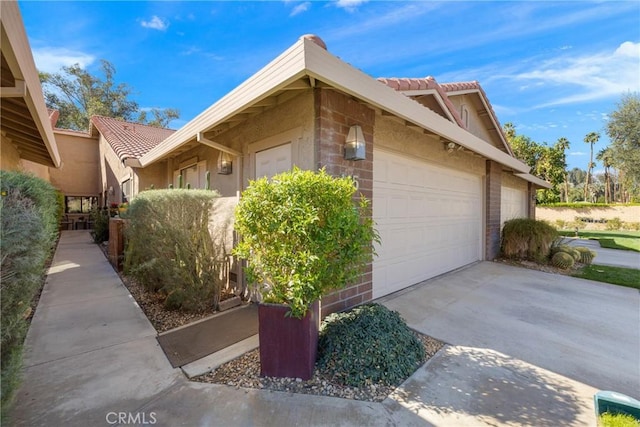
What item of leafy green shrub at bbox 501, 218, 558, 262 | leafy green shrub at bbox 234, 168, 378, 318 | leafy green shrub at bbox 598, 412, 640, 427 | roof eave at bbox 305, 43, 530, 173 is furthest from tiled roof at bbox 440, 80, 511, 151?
leafy green shrub at bbox 598, 412, 640, 427

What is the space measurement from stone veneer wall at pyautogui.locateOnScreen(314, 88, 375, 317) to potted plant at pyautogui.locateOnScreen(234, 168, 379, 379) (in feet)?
3.17

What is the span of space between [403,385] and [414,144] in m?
4.60

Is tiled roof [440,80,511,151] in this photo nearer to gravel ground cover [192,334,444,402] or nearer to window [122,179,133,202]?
gravel ground cover [192,334,444,402]

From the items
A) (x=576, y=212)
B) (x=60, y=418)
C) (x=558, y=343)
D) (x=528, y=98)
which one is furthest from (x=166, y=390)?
(x=576, y=212)

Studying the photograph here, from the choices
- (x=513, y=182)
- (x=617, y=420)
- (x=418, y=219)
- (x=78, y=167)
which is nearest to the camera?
(x=617, y=420)

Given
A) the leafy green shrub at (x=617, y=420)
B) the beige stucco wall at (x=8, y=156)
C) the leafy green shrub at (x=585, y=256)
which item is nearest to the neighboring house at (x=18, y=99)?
the beige stucco wall at (x=8, y=156)

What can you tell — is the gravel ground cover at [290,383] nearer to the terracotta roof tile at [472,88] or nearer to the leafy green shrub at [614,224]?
the terracotta roof tile at [472,88]

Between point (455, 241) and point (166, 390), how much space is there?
7.36m

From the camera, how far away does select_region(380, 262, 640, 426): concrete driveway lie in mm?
2502

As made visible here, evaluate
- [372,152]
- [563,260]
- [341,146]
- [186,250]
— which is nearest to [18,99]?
[186,250]

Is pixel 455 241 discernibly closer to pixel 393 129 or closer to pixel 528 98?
pixel 393 129

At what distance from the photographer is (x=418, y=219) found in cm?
617

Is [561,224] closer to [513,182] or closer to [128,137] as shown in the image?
[513,182]

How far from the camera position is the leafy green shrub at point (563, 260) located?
8.16 m
